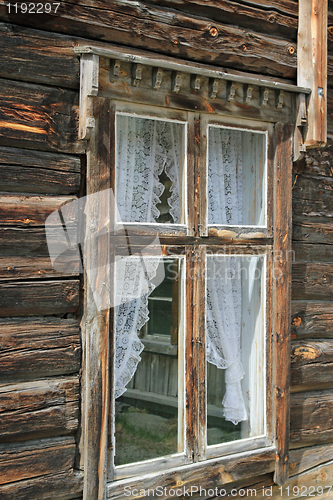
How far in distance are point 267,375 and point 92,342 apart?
1.12 m

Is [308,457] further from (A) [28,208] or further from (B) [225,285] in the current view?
(A) [28,208]

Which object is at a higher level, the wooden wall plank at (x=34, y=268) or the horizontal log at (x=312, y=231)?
the horizontal log at (x=312, y=231)

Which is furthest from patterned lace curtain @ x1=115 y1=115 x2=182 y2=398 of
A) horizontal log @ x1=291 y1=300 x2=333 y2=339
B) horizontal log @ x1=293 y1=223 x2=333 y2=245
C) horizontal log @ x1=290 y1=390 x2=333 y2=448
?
horizontal log @ x1=290 y1=390 x2=333 y2=448

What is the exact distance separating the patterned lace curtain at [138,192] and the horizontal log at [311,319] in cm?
95

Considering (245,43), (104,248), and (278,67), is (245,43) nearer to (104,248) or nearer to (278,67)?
(278,67)

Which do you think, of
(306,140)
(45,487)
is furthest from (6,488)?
(306,140)

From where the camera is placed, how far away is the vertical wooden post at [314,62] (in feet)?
8.25

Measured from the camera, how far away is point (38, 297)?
1901mm

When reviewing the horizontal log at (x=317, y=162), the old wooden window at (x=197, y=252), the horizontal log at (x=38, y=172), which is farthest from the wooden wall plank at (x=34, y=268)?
the horizontal log at (x=317, y=162)

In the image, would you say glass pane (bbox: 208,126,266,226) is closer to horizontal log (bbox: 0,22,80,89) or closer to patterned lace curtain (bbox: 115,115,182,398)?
patterned lace curtain (bbox: 115,115,182,398)

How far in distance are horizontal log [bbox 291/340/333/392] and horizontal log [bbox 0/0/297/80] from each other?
1688 millimetres

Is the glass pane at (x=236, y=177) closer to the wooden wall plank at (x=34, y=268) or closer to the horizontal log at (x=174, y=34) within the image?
the horizontal log at (x=174, y=34)

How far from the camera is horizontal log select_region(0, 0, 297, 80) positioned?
6.57 ft

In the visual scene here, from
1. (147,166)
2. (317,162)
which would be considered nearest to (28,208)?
(147,166)
